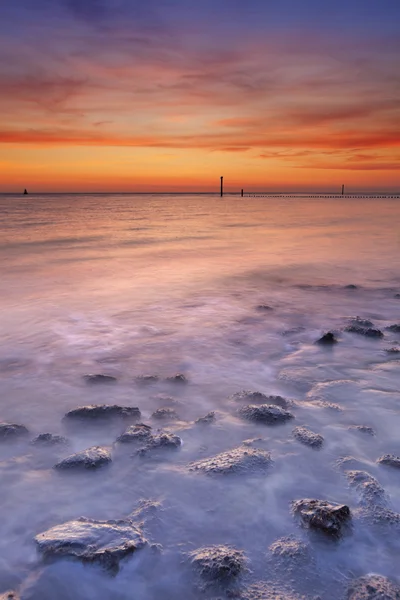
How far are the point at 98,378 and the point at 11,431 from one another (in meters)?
1.06

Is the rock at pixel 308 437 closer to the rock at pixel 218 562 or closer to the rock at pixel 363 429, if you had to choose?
the rock at pixel 363 429

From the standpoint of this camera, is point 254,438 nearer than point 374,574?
No

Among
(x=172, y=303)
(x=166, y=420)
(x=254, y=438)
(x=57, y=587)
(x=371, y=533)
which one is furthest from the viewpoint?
(x=172, y=303)

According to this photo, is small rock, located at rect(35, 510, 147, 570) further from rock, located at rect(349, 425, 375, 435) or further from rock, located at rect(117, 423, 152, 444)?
rock, located at rect(349, 425, 375, 435)

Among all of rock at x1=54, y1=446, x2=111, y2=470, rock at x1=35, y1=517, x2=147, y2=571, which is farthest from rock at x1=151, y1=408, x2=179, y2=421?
rock at x1=35, y1=517, x2=147, y2=571

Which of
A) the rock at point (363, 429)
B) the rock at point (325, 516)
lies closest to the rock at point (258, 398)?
the rock at point (363, 429)

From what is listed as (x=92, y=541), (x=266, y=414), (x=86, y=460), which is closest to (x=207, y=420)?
(x=266, y=414)

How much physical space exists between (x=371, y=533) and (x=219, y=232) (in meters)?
18.3

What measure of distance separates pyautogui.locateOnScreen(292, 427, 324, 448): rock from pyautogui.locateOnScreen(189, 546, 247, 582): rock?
1.08m

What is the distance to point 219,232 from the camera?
20016 millimetres

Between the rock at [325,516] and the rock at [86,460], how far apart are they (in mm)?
1198

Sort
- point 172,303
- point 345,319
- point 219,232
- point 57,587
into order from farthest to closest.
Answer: point 219,232 → point 172,303 → point 345,319 → point 57,587

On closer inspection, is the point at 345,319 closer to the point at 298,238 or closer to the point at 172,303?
the point at 172,303

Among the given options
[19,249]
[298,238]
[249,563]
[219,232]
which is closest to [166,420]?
[249,563]
